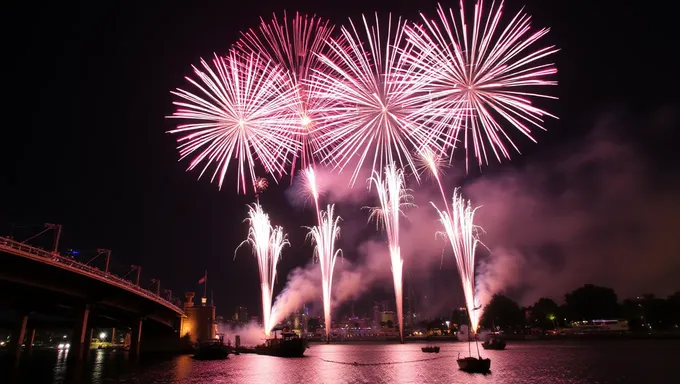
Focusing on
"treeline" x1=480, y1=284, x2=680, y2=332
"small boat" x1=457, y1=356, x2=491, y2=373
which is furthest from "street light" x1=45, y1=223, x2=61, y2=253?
"treeline" x1=480, y1=284, x2=680, y2=332

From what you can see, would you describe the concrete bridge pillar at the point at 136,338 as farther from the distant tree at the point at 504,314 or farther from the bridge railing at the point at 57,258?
the distant tree at the point at 504,314

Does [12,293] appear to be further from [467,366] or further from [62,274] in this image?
[467,366]

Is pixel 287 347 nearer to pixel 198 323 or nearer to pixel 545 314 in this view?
pixel 198 323

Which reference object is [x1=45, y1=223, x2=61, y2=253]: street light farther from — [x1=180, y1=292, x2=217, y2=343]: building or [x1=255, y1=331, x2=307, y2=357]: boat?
[x1=180, y1=292, x2=217, y2=343]: building

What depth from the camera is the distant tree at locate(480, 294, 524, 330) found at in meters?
184

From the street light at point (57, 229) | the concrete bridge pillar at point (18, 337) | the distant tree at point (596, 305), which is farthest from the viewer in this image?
the distant tree at point (596, 305)

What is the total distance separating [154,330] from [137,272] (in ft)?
81.6

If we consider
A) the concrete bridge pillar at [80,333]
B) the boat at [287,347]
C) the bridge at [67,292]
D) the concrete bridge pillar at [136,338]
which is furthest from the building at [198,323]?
the concrete bridge pillar at [80,333]

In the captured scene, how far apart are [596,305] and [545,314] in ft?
90.2

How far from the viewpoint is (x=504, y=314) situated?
184 metres

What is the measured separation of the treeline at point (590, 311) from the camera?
151125 millimetres

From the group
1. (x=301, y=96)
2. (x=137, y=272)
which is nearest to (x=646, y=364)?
(x=301, y=96)

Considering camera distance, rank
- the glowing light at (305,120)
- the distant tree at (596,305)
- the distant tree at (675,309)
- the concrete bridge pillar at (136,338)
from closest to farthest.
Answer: the glowing light at (305,120)
the concrete bridge pillar at (136,338)
the distant tree at (675,309)
the distant tree at (596,305)

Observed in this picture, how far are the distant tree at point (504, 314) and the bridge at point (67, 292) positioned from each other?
136212 millimetres
